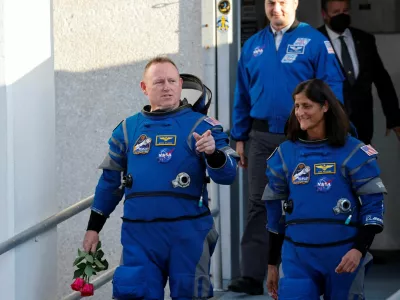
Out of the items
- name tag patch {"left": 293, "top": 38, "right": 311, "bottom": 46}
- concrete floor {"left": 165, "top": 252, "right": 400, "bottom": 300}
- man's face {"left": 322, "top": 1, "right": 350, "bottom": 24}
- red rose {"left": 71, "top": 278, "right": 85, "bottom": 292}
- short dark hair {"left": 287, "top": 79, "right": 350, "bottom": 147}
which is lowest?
concrete floor {"left": 165, "top": 252, "right": 400, "bottom": 300}

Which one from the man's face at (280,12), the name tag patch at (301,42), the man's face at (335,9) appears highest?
the man's face at (335,9)

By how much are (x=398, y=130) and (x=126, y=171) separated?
271cm

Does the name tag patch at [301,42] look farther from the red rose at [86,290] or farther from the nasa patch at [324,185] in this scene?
the red rose at [86,290]

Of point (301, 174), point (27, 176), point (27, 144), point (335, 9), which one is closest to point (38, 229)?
point (27, 176)

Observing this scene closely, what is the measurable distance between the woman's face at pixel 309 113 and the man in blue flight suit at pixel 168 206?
36cm

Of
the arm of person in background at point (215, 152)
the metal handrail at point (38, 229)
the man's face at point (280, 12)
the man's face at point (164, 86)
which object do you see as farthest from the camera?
the man's face at point (280, 12)

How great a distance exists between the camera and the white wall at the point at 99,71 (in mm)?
7699

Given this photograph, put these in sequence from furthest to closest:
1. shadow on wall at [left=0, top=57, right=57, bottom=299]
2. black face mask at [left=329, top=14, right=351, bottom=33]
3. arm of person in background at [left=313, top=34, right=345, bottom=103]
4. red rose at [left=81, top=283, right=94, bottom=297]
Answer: black face mask at [left=329, top=14, right=351, bottom=33], arm of person in background at [left=313, top=34, right=345, bottom=103], shadow on wall at [left=0, top=57, right=57, bottom=299], red rose at [left=81, top=283, right=94, bottom=297]

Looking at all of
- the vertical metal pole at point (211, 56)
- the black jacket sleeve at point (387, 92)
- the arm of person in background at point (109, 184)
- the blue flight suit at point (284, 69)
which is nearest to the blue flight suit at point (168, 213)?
the arm of person in background at point (109, 184)

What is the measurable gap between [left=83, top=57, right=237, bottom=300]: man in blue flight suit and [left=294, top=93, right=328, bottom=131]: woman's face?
1.20ft

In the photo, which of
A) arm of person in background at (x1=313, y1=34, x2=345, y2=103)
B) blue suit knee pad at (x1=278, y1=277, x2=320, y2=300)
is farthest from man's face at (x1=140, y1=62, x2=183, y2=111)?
arm of person in background at (x1=313, y1=34, x2=345, y2=103)

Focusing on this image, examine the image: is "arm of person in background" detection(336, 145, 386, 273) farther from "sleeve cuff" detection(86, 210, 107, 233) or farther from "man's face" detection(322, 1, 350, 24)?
"man's face" detection(322, 1, 350, 24)

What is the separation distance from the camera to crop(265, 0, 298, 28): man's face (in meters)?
6.96

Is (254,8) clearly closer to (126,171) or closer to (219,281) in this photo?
(219,281)
